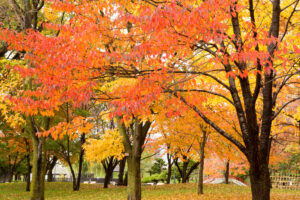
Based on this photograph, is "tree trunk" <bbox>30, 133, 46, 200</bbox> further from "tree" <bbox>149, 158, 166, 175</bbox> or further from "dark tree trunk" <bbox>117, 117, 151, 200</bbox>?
"tree" <bbox>149, 158, 166, 175</bbox>

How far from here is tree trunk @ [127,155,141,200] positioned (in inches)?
468

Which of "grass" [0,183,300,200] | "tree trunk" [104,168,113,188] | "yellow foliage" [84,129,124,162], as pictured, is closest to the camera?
"grass" [0,183,300,200]

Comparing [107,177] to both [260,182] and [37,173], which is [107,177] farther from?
[260,182]

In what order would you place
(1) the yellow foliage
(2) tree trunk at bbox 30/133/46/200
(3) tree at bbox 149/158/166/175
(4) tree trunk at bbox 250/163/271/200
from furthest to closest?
(3) tree at bbox 149/158/166/175
(1) the yellow foliage
(2) tree trunk at bbox 30/133/46/200
(4) tree trunk at bbox 250/163/271/200

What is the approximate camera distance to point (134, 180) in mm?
12070

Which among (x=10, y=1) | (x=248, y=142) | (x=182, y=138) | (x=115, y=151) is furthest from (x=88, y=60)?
(x=182, y=138)

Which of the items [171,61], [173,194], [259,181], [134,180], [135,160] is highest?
[171,61]

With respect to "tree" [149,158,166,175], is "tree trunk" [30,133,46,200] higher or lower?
higher

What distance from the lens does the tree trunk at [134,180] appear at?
1188 centimetres

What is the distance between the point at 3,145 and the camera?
2216cm

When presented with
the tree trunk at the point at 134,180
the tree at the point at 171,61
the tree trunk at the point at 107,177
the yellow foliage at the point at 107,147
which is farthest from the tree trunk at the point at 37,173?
the tree trunk at the point at 107,177

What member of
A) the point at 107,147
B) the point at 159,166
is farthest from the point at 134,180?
the point at 159,166

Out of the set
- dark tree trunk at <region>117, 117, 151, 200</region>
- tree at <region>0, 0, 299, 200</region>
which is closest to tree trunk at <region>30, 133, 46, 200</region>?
dark tree trunk at <region>117, 117, 151, 200</region>

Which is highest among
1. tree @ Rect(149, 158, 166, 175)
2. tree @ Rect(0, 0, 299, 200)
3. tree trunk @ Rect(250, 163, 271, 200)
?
tree @ Rect(0, 0, 299, 200)
